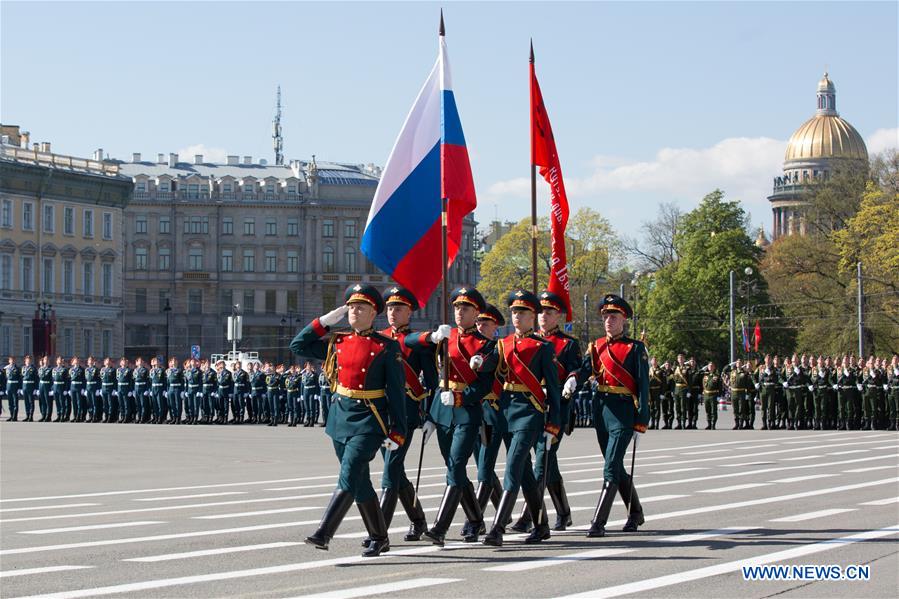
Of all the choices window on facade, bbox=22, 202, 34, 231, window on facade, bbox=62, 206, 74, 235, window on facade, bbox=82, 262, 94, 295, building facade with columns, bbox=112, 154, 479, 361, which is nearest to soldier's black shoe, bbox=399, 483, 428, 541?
window on facade, bbox=22, 202, 34, 231

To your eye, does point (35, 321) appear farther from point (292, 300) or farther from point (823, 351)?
point (292, 300)

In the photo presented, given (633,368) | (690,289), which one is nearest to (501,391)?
(633,368)

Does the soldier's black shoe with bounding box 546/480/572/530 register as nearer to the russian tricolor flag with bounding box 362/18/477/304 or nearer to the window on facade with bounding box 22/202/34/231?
the russian tricolor flag with bounding box 362/18/477/304

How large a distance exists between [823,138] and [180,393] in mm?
127338

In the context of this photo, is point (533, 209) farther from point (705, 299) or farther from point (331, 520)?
point (705, 299)

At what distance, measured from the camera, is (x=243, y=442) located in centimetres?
3152

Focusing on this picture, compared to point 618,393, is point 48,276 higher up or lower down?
higher up

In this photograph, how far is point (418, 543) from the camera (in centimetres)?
1321

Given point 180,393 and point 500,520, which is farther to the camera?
point 180,393

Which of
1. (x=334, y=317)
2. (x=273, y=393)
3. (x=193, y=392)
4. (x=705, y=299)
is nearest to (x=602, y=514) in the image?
(x=334, y=317)

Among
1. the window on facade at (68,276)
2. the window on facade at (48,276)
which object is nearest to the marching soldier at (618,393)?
the window on facade at (48,276)

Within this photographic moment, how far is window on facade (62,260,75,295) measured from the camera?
9500cm

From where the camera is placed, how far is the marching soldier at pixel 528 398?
523 inches

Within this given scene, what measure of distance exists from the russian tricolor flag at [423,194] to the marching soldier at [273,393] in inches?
1034
